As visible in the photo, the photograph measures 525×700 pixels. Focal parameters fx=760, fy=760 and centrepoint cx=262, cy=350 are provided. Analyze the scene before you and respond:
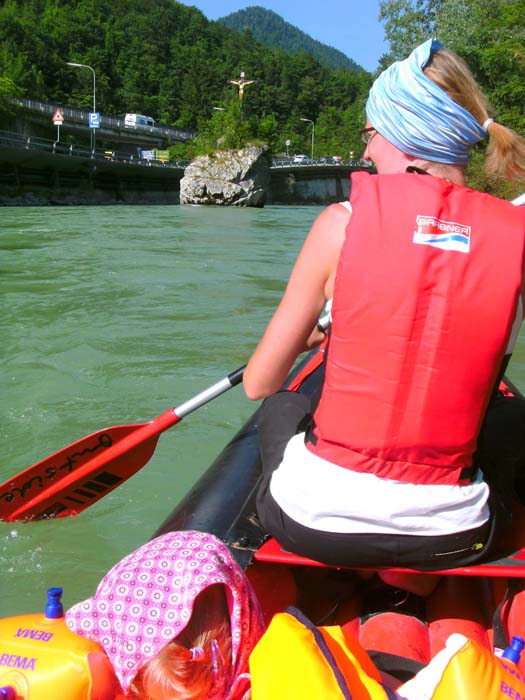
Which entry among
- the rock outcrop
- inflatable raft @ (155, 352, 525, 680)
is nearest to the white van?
the rock outcrop

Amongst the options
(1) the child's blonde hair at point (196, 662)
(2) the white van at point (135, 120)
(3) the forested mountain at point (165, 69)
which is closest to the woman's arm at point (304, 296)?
(1) the child's blonde hair at point (196, 662)

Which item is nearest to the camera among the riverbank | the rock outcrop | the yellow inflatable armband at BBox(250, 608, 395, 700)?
the yellow inflatable armband at BBox(250, 608, 395, 700)

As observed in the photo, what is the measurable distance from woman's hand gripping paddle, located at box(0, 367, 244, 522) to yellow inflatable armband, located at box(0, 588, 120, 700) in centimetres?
169

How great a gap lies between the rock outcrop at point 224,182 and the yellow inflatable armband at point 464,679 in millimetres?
38261

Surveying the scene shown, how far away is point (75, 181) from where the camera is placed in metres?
36.8

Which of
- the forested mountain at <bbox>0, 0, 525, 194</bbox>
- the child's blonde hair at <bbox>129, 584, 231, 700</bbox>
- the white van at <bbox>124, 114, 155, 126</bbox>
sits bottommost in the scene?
the child's blonde hair at <bbox>129, 584, 231, 700</bbox>

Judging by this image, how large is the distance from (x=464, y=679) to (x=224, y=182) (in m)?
39.0

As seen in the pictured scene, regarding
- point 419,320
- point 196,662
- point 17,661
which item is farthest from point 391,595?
point 17,661

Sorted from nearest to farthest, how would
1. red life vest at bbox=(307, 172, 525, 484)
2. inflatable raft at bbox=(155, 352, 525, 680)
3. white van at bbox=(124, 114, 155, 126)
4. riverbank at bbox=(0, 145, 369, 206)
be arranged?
red life vest at bbox=(307, 172, 525, 484), inflatable raft at bbox=(155, 352, 525, 680), riverbank at bbox=(0, 145, 369, 206), white van at bbox=(124, 114, 155, 126)

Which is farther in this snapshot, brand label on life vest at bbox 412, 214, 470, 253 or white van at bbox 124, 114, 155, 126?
white van at bbox 124, 114, 155, 126

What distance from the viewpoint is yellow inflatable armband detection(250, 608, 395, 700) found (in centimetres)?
115

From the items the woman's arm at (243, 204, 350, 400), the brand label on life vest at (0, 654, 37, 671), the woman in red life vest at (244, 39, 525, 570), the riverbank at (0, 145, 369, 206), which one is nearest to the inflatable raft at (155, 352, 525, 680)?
the woman in red life vest at (244, 39, 525, 570)

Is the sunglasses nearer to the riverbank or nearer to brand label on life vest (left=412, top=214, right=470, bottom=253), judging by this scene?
brand label on life vest (left=412, top=214, right=470, bottom=253)

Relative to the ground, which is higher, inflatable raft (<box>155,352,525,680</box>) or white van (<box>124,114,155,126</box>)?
white van (<box>124,114,155,126</box>)
